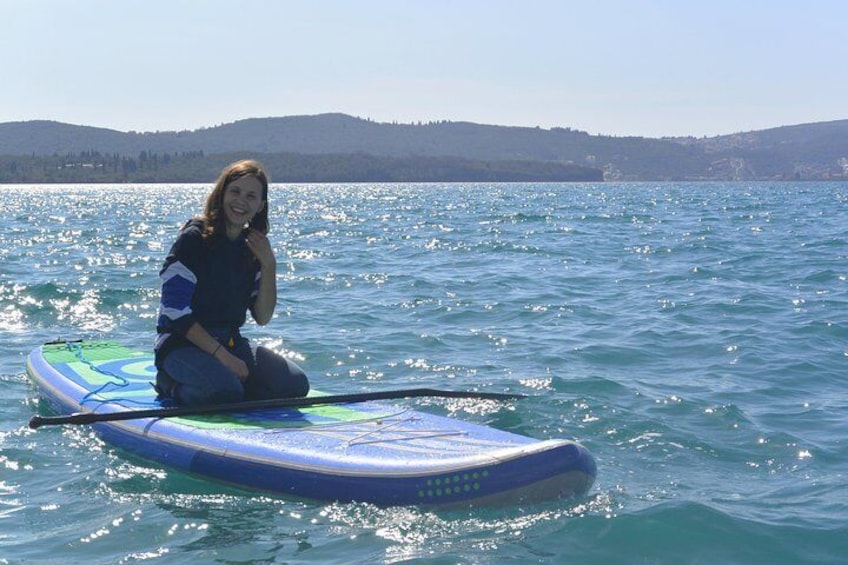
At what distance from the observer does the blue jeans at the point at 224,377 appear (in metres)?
6.58

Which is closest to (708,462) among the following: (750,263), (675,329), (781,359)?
(781,359)

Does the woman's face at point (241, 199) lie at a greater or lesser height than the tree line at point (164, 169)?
lesser

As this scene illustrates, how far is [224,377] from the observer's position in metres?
6.61

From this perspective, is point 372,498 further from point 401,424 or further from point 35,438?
point 35,438

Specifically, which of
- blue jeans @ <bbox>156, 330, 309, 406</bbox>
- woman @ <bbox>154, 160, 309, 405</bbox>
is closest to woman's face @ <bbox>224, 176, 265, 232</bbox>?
woman @ <bbox>154, 160, 309, 405</bbox>

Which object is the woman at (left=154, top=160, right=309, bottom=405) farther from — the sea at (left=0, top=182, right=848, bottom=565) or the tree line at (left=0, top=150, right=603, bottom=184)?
the tree line at (left=0, top=150, right=603, bottom=184)

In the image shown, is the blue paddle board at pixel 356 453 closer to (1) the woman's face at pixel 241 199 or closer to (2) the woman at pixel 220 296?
(2) the woman at pixel 220 296

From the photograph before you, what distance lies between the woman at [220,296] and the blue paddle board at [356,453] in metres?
0.24

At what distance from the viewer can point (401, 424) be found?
632 cm

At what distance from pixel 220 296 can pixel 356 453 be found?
161cm

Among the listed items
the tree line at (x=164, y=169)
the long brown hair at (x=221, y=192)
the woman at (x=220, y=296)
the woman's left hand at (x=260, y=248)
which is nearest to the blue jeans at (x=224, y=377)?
the woman at (x=220, y=296)

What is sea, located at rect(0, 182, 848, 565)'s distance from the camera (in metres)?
5.09

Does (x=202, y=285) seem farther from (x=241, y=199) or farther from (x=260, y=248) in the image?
(x=241, y=199)

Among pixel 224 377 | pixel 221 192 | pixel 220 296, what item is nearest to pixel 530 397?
pixel 224 377
